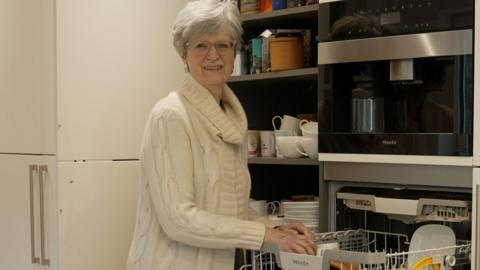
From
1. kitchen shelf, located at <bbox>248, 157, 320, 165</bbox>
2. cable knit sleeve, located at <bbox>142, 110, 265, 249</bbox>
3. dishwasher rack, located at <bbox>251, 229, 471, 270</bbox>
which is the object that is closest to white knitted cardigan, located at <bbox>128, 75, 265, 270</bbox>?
cable knit sleeve, located at <bbox>142, 110, 265, 249</bbox>

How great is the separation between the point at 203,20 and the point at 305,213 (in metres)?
0.68

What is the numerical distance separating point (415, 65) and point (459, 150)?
25 centimetres

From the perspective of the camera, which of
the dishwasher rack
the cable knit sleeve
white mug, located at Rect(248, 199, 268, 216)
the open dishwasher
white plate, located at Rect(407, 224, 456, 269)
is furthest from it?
white mug, located at Rect(248, 199, 268, 216)

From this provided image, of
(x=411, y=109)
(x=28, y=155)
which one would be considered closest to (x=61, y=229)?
(x=28, y=155)

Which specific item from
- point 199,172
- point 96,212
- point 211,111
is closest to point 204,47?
point 211,111

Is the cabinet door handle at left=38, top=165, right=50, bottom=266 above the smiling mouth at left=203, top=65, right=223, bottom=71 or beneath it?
beneath

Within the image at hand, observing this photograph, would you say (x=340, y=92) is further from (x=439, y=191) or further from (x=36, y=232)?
(x=36, y=232)

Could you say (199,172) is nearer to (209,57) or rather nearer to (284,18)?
(209,57)

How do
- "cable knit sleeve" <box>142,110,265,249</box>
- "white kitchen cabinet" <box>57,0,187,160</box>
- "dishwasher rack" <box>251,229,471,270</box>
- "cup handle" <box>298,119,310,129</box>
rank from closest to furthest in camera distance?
"dishwasher rack" <box>251,229,471,270</box>, "cable knit sleeve" <box>142,110,265,249</box>, "white kitchen cabinet" <box>57,0,187,160</box>, "cup handle" <box>298,119,310,129</box>

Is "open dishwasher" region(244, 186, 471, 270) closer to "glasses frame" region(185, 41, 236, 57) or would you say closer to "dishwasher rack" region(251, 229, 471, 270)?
"dishwasher rack" region(251, 229, 471, 270)

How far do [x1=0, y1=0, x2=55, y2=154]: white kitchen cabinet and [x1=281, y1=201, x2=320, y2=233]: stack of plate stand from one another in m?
0.74

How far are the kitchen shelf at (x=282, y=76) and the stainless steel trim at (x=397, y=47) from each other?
0.11 meters

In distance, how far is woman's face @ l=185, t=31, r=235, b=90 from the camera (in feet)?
5.25

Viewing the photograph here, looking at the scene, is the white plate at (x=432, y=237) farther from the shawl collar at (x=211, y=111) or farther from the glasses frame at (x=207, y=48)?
the glasses frame at (x=207, y=48)
